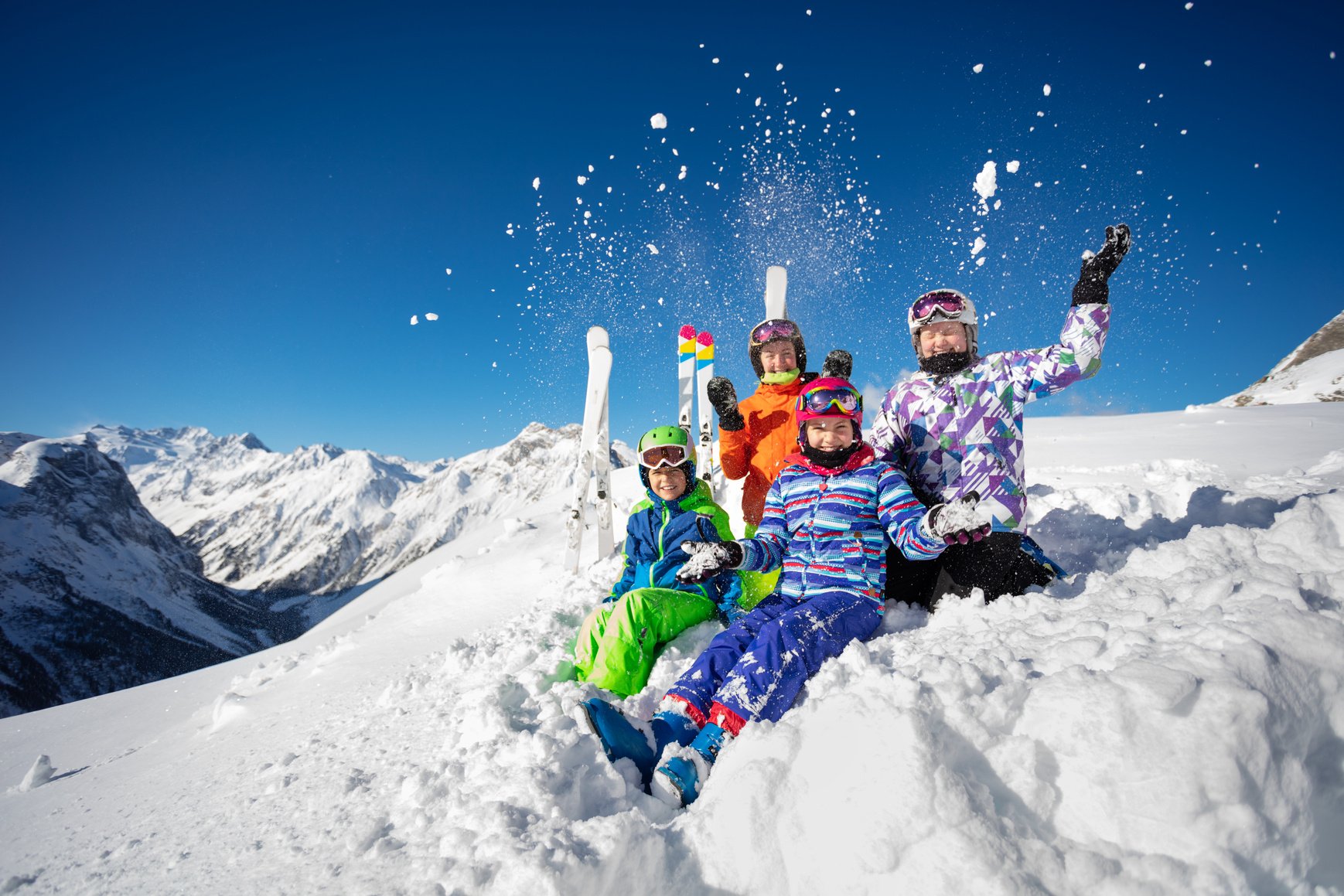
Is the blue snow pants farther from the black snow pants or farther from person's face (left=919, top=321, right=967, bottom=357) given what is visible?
person's face (left=919, top=321, right=967, bottom=357)

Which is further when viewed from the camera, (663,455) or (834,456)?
(663,455)

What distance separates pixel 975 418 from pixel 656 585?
2.11 metres

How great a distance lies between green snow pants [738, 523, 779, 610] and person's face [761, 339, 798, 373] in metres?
1.32

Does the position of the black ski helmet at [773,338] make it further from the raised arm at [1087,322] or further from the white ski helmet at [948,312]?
the raised arm at [1087,322]

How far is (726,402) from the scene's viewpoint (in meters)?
4.27

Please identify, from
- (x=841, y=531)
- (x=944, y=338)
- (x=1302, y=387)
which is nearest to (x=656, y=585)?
(x=841, y=531)

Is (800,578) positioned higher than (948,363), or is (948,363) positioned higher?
(948,363)

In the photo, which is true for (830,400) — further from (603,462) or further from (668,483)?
(603,462)

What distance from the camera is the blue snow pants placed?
2.14 metres

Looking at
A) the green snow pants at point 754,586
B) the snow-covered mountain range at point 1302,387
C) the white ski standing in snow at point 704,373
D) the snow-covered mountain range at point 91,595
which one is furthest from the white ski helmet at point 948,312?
the snow-covered mountain range at point 91,595

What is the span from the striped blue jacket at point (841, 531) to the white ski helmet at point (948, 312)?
97 centimetres

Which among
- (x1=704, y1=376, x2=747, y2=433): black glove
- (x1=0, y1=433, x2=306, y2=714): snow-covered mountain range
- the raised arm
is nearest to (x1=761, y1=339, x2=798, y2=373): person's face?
(x1=704, y1=376, x2=747, y2=433): black glove

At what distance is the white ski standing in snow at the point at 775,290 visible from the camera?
7.64 metres

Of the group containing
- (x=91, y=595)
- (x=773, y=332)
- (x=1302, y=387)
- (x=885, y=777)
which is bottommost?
(x=91, y=595)
